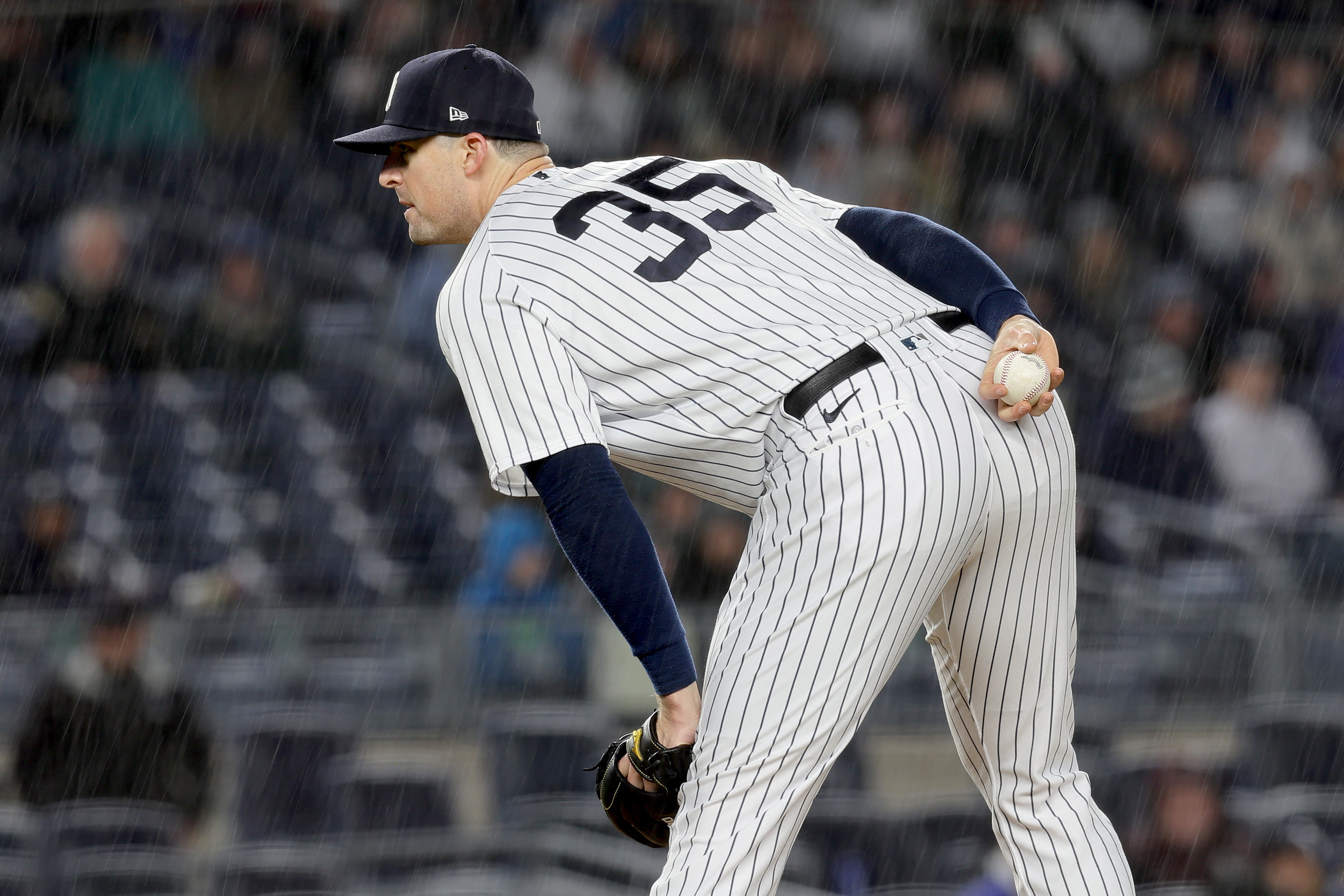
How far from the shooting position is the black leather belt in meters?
1.94

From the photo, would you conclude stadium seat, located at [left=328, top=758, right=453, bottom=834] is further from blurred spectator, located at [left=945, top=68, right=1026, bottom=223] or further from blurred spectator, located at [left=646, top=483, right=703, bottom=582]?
blurred spectator, located at [left=945, top=68, right=1026, bottom=223]

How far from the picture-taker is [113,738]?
15.7 ft

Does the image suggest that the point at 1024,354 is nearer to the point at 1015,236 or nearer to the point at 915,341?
the point at 915,341

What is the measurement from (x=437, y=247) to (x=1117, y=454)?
9.61 feet

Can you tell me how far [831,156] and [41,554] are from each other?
3790 mm

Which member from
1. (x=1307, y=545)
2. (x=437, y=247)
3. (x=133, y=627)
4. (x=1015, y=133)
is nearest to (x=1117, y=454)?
(x=1307, y=545)

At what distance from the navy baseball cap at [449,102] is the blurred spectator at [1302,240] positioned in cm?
512

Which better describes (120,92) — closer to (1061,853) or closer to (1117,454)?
(1117,454)

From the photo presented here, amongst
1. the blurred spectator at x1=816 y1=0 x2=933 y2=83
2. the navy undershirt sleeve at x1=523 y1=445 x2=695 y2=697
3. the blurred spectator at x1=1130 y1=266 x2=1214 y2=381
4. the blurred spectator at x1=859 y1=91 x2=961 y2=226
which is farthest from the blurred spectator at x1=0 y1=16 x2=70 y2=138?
the navy undershirt sleeve at x1=523 y1=445 x2=695 y2=697

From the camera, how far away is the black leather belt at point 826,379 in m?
1.94

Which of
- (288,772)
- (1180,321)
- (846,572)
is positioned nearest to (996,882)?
(288,772)

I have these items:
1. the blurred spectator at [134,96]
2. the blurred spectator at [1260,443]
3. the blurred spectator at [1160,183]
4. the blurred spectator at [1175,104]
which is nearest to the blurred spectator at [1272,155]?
the blurred spectator at [1175,104]

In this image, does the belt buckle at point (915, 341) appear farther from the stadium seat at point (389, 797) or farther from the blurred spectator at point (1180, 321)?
the blurred spectator at point (1180, 321)

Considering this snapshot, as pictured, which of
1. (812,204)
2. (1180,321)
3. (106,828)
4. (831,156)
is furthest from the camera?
(831,156)
